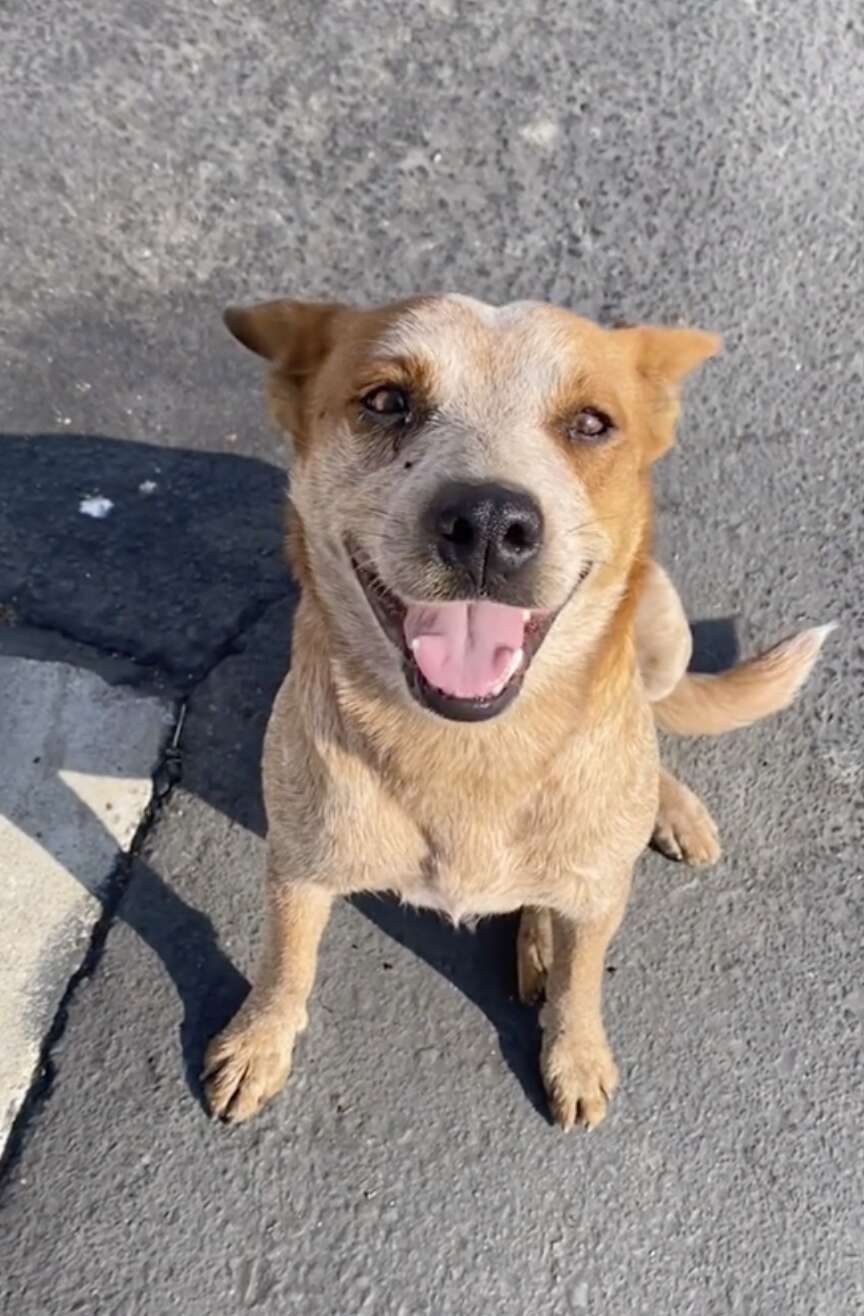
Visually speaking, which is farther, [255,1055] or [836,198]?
[836,198]

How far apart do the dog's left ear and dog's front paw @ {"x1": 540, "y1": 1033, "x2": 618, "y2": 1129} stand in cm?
136

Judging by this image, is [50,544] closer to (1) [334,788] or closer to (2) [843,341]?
(1) [334,788]

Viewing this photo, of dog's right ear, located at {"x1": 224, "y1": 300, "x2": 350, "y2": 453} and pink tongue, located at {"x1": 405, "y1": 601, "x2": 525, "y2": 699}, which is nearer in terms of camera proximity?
pink tongue, located at {"x1": 405, "y1": 601, "x2": 525, "y2": 699}

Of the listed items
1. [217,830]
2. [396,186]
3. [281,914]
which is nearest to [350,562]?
[281,914]

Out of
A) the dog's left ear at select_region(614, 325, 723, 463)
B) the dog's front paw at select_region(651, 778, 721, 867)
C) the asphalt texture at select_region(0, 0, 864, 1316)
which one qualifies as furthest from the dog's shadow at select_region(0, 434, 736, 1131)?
the dog's left ear at select_region(614, 325, 723, 463)

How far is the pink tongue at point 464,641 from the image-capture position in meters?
2.27

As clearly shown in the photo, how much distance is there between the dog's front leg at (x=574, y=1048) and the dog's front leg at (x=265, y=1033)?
0.55 metres

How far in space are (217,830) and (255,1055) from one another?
0.62m

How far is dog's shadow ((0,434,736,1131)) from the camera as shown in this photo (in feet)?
10.4

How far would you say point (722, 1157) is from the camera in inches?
118

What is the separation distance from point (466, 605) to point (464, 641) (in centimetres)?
7

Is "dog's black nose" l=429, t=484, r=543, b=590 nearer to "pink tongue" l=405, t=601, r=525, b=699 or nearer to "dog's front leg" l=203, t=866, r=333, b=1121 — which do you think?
"pink tongue" l=405, t=601, r=525, b=699

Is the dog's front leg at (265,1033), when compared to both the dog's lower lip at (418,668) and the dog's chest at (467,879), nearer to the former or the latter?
the dog's chest at (467,879)

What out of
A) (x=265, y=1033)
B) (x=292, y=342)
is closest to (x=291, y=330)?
(x=292, y=342)
